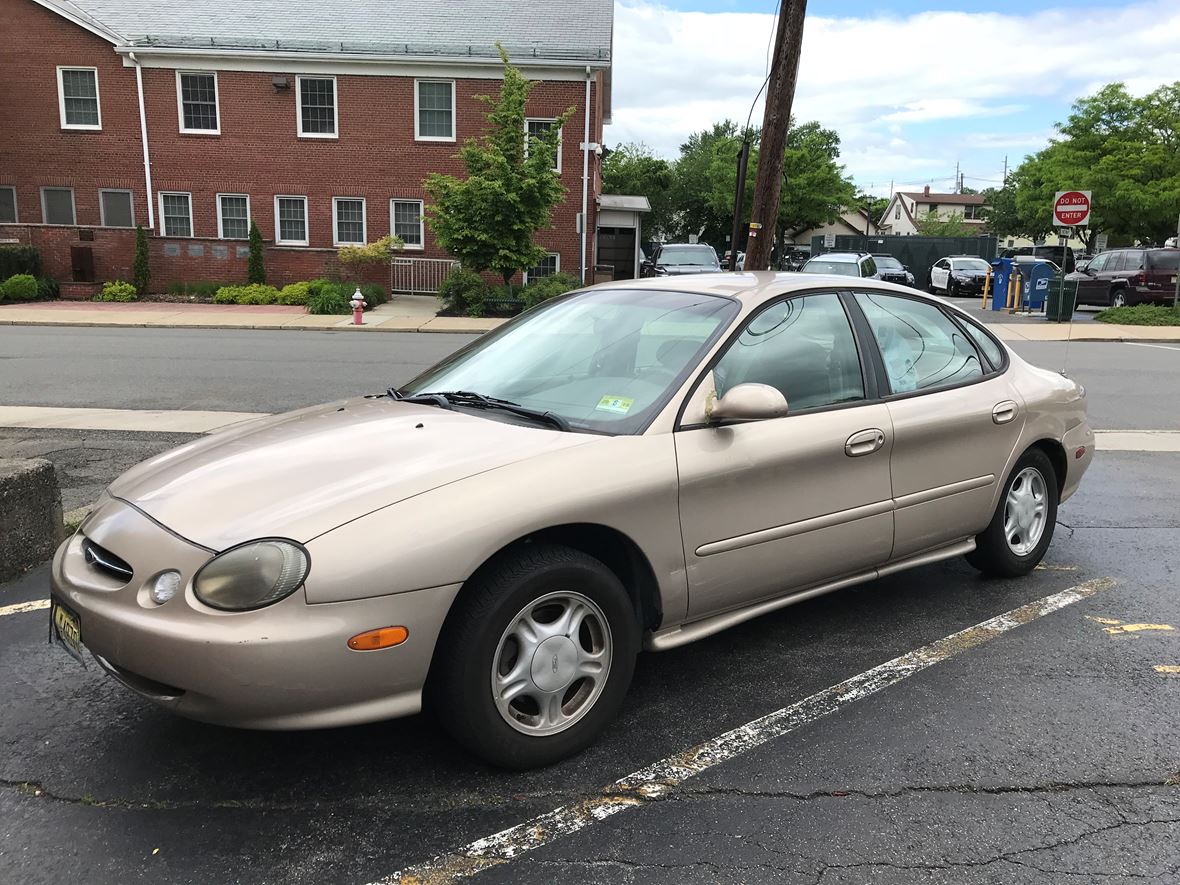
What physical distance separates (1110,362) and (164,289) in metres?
22.7

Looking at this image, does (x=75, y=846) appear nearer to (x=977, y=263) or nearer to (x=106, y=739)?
(x=106, y=739)

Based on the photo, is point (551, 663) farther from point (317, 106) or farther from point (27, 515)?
point (317, 106)

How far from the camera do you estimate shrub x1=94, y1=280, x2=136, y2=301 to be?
24.4 metres

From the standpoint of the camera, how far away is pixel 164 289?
83.5 feet

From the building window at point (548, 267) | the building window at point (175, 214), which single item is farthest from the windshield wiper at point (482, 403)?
the building window at point (175, 214)

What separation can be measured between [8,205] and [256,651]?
3145 cm

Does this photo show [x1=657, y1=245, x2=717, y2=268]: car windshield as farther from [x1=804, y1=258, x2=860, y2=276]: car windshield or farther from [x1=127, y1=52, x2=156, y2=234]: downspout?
[x1=127, y1=52, x2=156, y2=234]: downspout

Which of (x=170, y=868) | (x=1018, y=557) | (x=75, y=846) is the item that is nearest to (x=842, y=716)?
(x=1018, y=557)

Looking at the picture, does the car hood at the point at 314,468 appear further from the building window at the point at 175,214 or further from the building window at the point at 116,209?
the building window at the point at 116,209

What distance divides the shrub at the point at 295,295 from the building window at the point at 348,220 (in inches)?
170

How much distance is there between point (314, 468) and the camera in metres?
2.98

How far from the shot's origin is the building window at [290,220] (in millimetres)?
27938

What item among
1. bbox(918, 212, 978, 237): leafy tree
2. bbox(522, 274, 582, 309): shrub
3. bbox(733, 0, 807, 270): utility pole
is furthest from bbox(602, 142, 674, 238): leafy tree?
bbox(733, 0, 807, 270): utility pole

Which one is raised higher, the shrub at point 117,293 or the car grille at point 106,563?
the car grille at point 106,563
